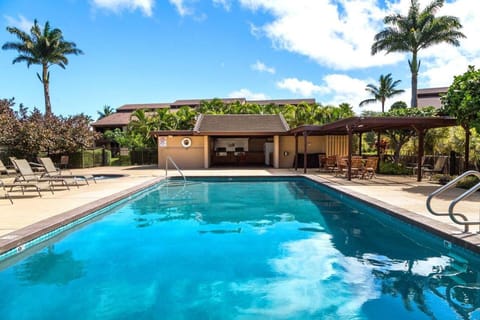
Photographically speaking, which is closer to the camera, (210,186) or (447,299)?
(447,299)

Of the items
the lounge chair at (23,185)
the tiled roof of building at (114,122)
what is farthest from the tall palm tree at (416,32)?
the tiled roof of building at (114,122)

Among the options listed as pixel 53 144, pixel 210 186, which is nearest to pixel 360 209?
pixel 210 186

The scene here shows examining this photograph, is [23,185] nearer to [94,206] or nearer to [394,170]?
[94,206]

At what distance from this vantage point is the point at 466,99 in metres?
9.45

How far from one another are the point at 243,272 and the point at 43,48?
32301mm

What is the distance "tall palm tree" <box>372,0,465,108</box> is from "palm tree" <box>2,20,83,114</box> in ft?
90.7

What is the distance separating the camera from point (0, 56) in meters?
29.4

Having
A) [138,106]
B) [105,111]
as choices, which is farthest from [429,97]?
[105,111]

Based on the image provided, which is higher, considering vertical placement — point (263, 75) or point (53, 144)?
point (263, 75)

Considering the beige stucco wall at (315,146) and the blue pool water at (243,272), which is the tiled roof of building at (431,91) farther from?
the blue pool water at (243,272)

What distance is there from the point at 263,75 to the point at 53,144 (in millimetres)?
20255

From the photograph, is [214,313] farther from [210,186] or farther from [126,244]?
[210,186]

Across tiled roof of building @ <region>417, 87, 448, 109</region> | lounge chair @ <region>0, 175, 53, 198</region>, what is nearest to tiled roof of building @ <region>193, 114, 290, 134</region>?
lounge chair @ <region>0, 175, 53, 198</region>

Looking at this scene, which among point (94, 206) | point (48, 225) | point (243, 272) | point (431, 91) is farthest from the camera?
point (431, 91)
